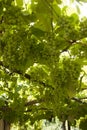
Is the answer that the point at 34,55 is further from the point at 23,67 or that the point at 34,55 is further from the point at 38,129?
the point at 38,129

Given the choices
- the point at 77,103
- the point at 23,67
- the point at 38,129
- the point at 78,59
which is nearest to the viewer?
the point at 23,67

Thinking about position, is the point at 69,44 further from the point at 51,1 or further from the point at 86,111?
the point at 86,111

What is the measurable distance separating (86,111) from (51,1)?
4085 millimetres

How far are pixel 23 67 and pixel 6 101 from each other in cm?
312

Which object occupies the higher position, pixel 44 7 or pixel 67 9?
pixel 67 9

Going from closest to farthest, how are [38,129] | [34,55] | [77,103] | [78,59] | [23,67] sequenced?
[34,55] < [23,67] < [78,59] < [77,103] < [38,129]

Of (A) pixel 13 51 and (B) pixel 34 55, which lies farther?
(B) pixel 34 55

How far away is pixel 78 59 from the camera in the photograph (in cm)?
327

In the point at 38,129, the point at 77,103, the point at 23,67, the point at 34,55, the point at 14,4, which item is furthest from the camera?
the point at 38,129

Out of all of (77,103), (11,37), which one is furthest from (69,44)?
(77,103)

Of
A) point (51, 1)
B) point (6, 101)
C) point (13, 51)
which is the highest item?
point (6, 101)

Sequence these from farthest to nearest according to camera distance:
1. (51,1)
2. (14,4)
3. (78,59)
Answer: (78,59) < (14,4) < (51,1)

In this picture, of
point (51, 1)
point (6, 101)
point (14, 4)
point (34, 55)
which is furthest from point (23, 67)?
point (6, 101)

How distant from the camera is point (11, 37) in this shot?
8.49 feet
